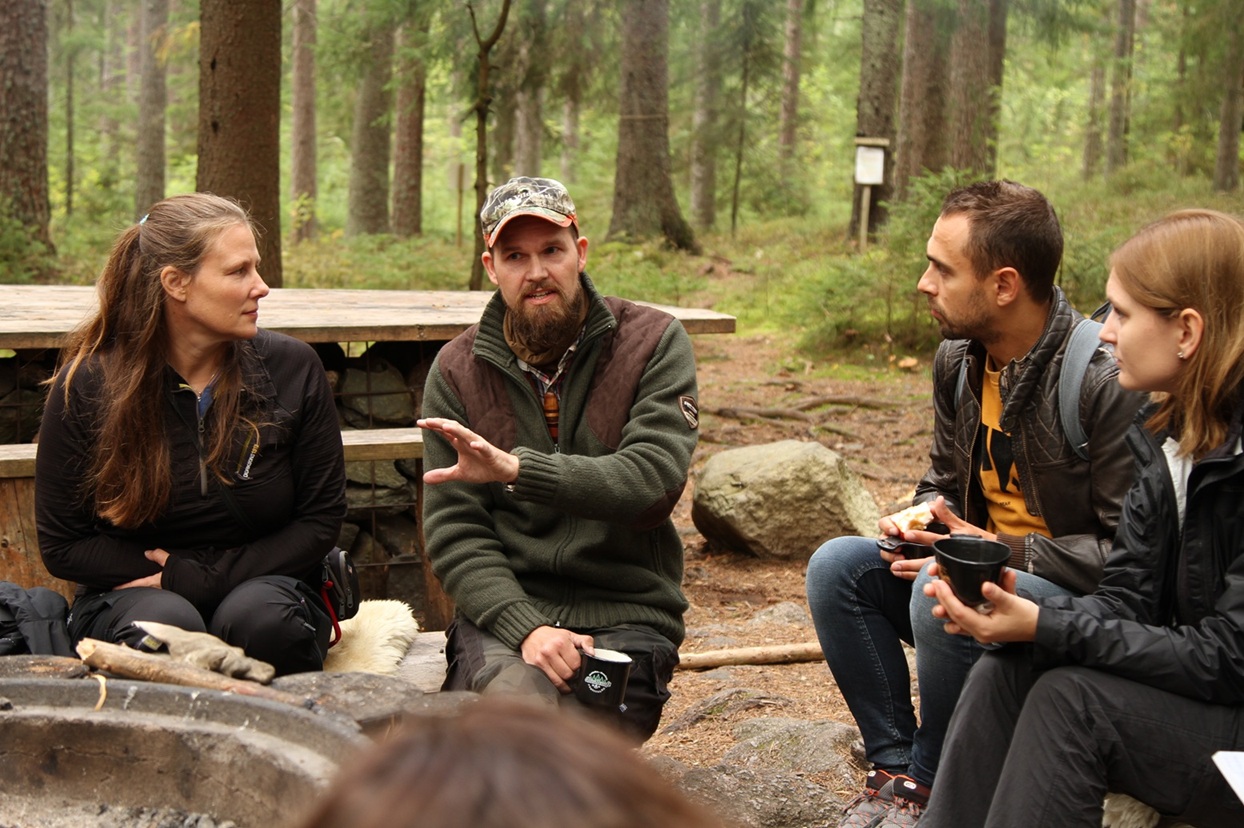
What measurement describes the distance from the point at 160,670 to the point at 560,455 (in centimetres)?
104

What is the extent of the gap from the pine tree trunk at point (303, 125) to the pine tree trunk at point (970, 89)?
32.9ft

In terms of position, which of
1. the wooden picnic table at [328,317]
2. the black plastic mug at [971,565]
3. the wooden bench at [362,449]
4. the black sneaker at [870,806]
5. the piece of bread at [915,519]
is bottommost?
the black sneaker at [870,806]

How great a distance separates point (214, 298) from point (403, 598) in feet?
8.77

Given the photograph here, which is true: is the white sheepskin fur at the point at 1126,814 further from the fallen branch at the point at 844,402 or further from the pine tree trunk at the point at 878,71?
the pine tree trunk at the point at 878,71

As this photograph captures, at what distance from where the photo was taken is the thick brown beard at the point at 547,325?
3.22 meters

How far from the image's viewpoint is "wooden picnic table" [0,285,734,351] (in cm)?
481

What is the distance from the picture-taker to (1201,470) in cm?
237

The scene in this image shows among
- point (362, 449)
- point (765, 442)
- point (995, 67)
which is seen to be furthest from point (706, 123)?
point (362, 449)

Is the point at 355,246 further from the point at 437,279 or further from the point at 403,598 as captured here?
the point at 403,598

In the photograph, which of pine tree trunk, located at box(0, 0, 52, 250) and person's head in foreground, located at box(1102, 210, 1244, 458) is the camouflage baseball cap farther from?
pine tree trunk, located at box(0, 0, 52, 250)

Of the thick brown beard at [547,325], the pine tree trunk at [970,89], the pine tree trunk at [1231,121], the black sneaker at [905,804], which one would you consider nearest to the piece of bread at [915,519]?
the black sneaker at [905,804]

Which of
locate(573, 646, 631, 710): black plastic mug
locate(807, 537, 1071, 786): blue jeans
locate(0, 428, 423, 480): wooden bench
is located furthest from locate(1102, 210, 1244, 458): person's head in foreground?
locate(0, 428, 423, 480): wooden bench

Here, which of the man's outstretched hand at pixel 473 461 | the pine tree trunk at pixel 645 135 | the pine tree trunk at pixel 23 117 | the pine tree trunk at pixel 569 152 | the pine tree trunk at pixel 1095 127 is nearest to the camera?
the man's outstretched hand at pixel 473 461

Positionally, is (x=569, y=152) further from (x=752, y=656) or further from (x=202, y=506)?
(x=202, y=506)
